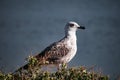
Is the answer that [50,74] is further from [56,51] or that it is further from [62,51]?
[62,51]

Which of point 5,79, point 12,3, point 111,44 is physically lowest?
point 5,79

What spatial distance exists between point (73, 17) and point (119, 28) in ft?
5.58

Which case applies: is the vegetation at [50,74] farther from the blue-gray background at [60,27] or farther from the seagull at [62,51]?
the blue-gray background at [60,27]

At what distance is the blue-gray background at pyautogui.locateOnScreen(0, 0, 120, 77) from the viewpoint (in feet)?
62.8

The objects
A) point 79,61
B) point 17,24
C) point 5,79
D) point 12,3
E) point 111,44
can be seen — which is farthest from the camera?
point 12,3

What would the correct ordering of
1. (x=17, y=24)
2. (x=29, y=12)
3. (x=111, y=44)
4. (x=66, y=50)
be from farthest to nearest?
(x=29, y=12) → (x=17, y=24) → (x=111, y=44) → (x=66, y=50)

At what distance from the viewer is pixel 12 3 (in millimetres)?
29688

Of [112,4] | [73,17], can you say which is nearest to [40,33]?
[73,17]

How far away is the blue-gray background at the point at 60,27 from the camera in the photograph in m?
19.1

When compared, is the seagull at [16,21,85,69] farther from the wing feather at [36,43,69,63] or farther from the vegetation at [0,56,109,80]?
the vegetation at [0,56,109,80]

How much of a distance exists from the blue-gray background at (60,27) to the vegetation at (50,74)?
25.6 ft

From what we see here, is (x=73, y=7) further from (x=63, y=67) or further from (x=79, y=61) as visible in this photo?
(x=63, y=67)

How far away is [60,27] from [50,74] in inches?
569

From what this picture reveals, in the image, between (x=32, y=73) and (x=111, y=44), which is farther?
(x=111, y=44)
